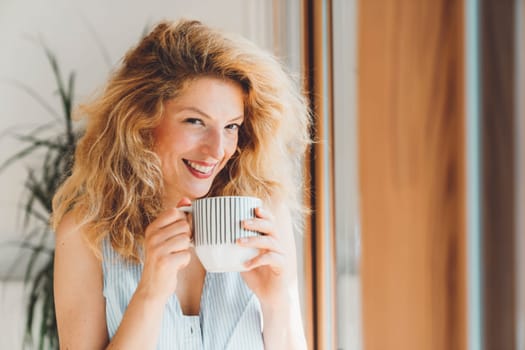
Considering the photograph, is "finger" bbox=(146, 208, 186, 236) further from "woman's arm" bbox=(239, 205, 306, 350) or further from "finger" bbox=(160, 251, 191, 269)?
"woman's arm" bbox=(239, 205, 306, 350)

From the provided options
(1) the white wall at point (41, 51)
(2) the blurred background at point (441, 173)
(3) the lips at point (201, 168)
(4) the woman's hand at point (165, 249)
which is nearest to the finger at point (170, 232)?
(4) the woman's hand at point (165, 249)

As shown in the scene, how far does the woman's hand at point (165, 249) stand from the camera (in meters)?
1.00

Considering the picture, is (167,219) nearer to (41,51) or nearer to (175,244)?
(175,244)

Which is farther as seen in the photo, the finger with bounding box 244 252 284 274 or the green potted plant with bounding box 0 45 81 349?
the green potted plant with bounding box 0 45 81 349

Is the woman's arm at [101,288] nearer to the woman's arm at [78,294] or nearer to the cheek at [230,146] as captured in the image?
the woman's arm at [78,294]

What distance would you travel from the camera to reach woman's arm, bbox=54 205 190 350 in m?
1.01

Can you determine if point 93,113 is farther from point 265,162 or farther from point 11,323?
point 11,323

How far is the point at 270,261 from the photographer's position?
40.5 inches

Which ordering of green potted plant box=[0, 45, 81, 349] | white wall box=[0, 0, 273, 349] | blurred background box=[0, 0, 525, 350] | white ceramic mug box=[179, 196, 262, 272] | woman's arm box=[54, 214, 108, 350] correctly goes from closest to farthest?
blurred background box=[0, 0, 525, 350], white ceramic mug box=[179, 196, 262, 272], woman's arm box=[54, 214, 108, 350], green potted plant box=[0, 45, 81, 349], white wall box=[0, 0, 273, 349]

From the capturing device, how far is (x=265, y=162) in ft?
4.53

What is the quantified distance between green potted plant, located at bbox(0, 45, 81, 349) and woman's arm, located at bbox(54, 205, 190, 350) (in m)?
→ 0.62

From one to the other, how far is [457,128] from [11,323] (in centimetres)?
176

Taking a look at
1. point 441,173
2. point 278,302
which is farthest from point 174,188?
point 441,173

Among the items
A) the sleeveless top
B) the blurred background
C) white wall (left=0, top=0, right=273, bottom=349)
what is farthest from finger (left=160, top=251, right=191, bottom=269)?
white wall (left=0, top=0, right=273, bottom=349)
